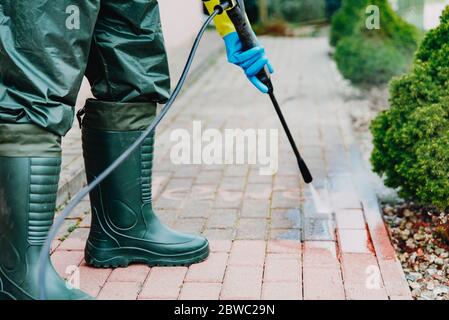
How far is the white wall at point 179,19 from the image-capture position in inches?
380

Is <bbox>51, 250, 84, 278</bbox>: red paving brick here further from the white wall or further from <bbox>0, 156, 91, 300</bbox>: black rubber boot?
the white wall

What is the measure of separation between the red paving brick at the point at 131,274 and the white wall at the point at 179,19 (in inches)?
272

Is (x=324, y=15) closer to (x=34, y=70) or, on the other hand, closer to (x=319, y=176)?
(x=319, y=176)

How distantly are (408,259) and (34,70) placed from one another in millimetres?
1642

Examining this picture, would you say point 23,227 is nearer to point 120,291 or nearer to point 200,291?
point 120,291

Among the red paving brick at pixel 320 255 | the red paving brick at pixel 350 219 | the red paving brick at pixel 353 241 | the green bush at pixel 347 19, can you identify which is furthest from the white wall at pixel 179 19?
the red paving brick at pixel 320 255

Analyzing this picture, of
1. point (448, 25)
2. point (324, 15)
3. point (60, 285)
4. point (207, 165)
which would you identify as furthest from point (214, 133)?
point (324, 15)

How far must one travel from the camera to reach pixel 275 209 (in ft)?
11.1

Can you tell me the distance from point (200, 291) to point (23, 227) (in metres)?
0.64

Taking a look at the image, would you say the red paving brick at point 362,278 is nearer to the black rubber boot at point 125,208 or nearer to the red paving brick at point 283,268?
the red paving brick at point 283,268

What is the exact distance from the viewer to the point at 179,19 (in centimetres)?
1076

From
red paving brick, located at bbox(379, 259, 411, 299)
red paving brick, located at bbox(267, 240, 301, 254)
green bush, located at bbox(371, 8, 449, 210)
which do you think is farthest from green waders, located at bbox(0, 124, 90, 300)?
green bush, located at bbox(371, 8, 449, 210)

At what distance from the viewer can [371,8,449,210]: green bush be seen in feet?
9.57

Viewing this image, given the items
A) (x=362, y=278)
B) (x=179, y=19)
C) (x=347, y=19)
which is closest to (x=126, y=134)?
(x=362, y=278)
